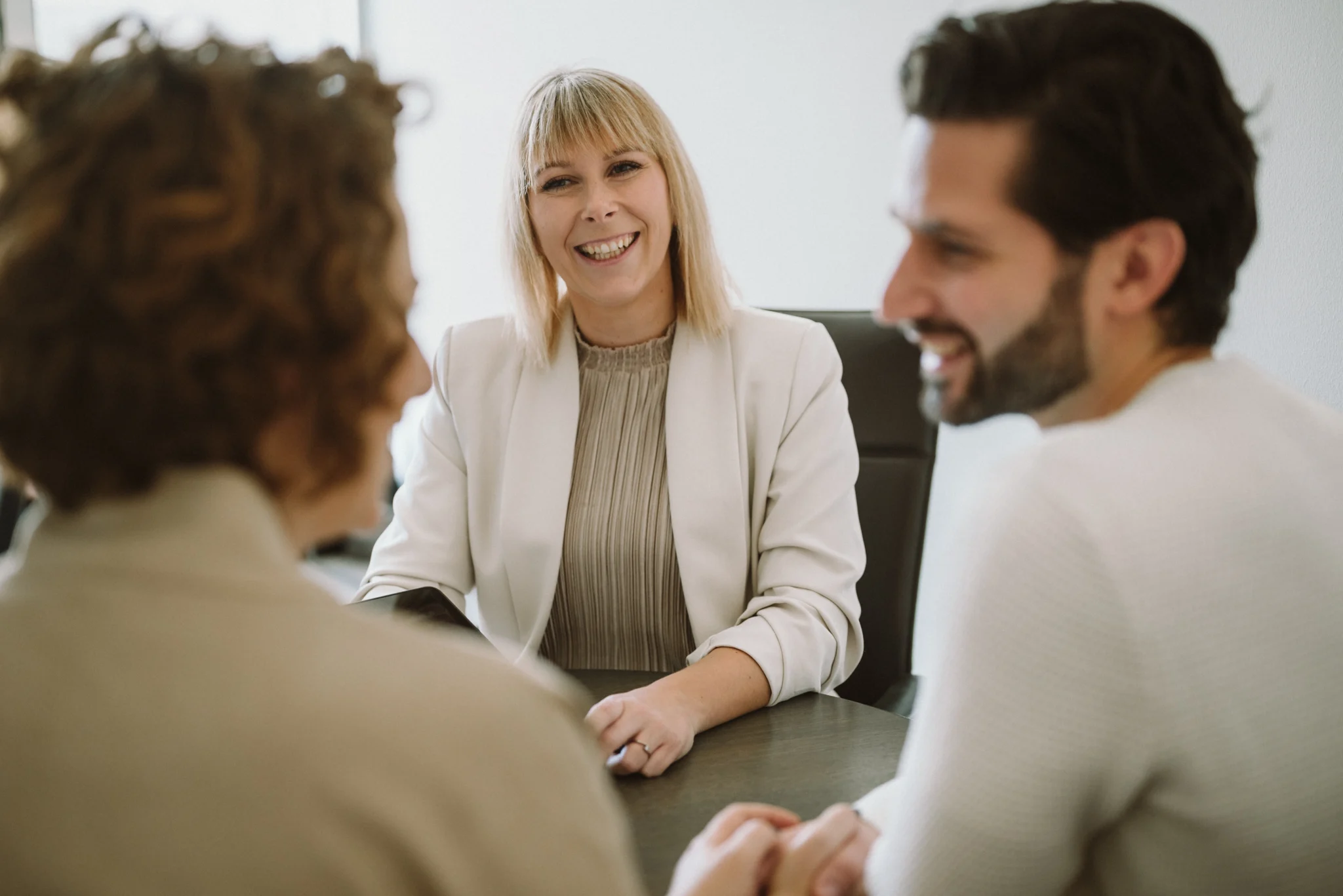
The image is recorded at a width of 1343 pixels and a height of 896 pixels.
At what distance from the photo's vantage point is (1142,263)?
3.00 feet

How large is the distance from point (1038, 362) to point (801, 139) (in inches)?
76.6

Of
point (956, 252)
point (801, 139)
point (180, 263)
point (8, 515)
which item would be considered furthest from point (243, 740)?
point (801, 139)

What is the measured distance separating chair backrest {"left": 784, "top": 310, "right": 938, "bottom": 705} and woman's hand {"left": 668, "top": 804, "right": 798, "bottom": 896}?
898 mm

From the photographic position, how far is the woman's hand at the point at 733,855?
2.93 ft

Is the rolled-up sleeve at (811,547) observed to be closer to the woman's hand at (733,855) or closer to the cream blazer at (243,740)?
the woman's hand at (733,855)

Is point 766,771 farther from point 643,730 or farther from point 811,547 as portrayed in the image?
point 811,547

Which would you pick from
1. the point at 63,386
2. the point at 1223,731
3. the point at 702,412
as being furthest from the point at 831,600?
the point at 63,386

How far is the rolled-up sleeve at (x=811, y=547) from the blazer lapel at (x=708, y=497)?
0.04 metres

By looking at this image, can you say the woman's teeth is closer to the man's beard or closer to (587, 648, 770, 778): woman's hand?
(587, 648, 770, 778): woman's hand

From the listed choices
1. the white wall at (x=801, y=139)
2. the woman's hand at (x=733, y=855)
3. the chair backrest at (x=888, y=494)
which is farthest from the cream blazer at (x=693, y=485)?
the woman's hand at (x=733, y=855)

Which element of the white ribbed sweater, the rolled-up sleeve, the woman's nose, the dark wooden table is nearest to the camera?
the white ribbed sweater

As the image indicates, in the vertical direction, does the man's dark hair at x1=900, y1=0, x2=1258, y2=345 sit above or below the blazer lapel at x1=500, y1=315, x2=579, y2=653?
above

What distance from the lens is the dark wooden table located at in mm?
1049

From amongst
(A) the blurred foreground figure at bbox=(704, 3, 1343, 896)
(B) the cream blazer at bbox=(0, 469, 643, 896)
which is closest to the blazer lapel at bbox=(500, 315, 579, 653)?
(A) the blurred foreground figure at bbox=(704, 3, 1343, 896)
